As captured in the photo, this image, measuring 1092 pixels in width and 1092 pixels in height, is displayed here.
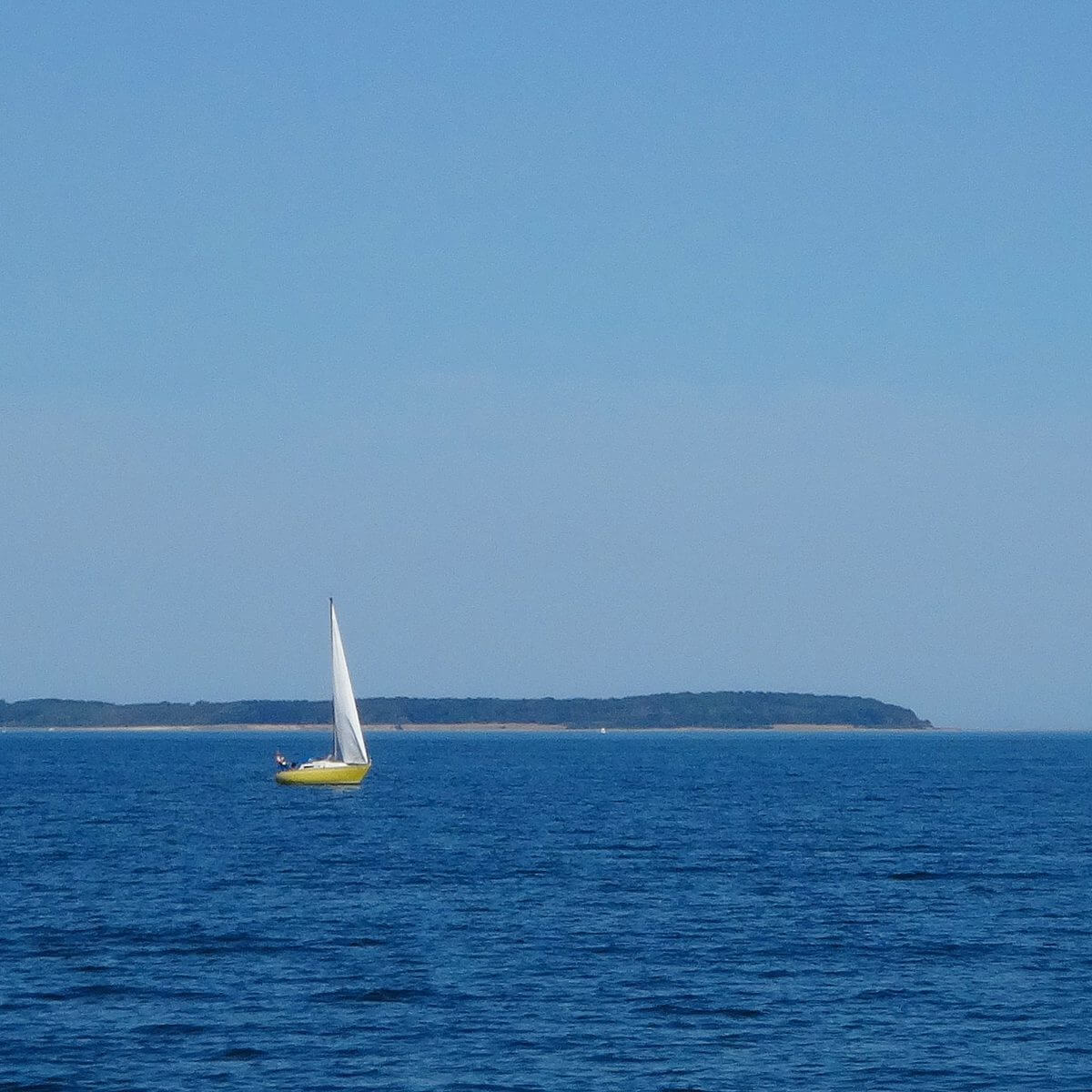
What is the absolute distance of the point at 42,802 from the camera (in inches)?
4171

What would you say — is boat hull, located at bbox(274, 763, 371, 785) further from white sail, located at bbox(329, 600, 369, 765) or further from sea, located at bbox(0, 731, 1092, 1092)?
sea, located at bbox(0, 731, 1092, 1092)

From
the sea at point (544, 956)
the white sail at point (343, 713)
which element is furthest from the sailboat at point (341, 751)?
the sea at point (544, 956)

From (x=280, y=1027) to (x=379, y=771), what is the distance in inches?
5169

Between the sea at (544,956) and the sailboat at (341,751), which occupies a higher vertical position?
the sailboat at (341,751)

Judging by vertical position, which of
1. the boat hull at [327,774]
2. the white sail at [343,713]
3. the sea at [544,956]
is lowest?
the sea at [544,956]

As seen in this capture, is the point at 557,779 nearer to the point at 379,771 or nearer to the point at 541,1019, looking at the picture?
the point at 379,771

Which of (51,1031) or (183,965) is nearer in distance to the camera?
(51,1031)

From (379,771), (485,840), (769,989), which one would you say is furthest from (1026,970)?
(379,771)

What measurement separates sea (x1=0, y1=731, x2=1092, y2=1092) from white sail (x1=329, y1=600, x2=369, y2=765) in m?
26.8

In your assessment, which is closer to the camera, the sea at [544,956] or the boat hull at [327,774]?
the sea at [544,956]

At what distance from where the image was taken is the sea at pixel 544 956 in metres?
32.0

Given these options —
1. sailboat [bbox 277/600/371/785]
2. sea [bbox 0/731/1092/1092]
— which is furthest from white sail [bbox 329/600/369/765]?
sea [bbox 0/731/1092/1092]

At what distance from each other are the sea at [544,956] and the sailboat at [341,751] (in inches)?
1061

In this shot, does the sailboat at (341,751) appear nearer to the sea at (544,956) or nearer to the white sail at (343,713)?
the white sail at (343,713)
